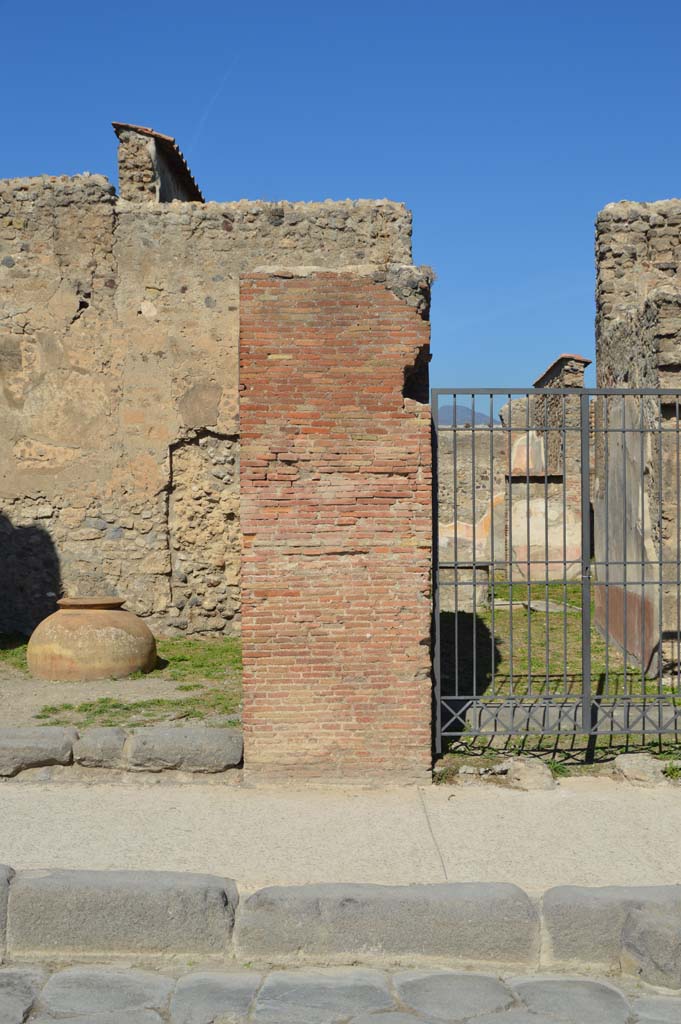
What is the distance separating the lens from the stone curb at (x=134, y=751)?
5730 millimetres

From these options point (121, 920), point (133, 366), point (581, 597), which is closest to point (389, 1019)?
point (121, 920)

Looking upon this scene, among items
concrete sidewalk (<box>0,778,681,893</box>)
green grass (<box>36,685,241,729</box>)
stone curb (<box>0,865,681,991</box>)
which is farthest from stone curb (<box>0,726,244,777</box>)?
stone curb (<box>0,865,681,991</box>)

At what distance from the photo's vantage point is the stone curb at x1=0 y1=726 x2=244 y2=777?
573 centimetres

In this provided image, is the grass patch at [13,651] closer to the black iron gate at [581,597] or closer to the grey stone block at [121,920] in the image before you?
the black iron gate at [581,597]

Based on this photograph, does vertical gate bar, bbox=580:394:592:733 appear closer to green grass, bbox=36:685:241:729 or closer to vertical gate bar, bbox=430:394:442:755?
vertical gate bar, bbox=430:394:442:755

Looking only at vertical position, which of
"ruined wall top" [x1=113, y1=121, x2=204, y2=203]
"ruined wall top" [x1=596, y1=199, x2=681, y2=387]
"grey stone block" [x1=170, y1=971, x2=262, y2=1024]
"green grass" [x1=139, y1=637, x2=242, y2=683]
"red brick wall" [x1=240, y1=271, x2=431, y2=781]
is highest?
"ruined wall top" [x1=113, y1=121, x2=204, y2=203]

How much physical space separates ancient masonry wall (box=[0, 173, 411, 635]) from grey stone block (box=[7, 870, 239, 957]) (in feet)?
24.7

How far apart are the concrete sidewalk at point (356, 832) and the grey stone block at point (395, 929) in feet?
0.98

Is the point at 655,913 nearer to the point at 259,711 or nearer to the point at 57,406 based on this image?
the point at 259,711

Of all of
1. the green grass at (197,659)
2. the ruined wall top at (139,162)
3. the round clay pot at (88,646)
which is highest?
the ruined wall top at (139,162)

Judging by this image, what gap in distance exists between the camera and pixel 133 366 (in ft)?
37.1

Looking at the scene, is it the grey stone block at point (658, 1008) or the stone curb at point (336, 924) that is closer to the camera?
the grey stone block at point (658, 1008)

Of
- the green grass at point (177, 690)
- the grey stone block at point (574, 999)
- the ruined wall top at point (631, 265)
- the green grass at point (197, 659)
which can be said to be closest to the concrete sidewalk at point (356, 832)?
the grey stone block at point (574, 999)

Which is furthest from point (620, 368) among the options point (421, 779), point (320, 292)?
point (421, 779)
